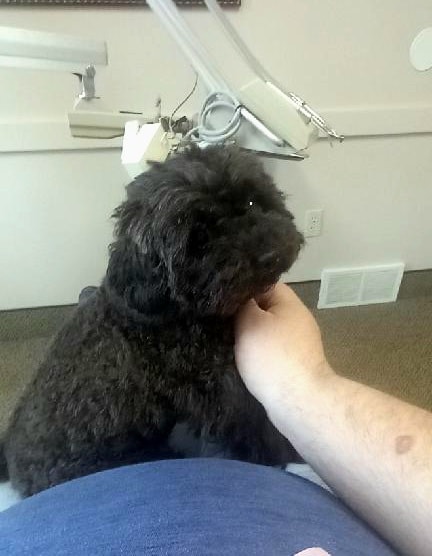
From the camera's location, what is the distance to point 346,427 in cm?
64

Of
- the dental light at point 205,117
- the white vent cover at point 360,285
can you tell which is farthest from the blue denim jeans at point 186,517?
the white vent cover at point 360,285

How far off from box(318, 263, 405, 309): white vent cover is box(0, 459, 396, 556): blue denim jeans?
1461mm

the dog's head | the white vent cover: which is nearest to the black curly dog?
the dog's head

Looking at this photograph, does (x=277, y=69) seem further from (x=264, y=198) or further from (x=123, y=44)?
(x=264, y=198)

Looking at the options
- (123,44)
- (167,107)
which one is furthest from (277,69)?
(123,44)

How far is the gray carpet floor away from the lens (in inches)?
69.0

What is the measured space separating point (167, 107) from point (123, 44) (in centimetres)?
20

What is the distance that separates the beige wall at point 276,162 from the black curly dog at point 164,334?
794 mm

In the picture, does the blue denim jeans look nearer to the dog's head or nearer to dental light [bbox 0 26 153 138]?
the dog's head

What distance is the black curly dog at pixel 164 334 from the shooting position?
0.80 meters

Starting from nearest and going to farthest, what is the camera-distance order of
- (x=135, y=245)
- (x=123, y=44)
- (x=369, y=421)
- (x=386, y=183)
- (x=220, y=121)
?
(x=369, y=421), (x=135, y=245), (x=220, y=121), (x=123, y=44), (x=386, y=183)

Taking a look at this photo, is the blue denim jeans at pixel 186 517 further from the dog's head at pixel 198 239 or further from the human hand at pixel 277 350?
the dog's head at pixel 198 239

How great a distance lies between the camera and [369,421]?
63 cm

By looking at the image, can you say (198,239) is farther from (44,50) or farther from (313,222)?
(313,222)
